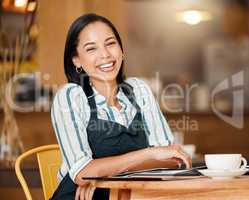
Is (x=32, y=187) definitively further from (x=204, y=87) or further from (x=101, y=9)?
(x=204, y=87)

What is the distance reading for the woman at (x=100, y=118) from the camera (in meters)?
1.83

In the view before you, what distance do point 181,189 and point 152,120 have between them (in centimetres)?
60

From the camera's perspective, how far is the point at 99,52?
2.01 m

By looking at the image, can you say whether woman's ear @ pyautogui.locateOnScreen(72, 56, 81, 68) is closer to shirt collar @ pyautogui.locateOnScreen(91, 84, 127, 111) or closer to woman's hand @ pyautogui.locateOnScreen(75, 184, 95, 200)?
shirt collar @ pyautogui.locateOnScreen(91, 84, 127, 111)

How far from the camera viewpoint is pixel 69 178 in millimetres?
1952

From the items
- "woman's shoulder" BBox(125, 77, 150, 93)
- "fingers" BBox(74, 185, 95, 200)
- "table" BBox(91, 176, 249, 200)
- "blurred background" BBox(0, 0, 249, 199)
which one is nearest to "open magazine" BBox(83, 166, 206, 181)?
"table" BBox(91, 176, 249, 200)

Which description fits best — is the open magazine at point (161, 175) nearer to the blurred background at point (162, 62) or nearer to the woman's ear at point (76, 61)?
the woman's ear at point (76, 61)

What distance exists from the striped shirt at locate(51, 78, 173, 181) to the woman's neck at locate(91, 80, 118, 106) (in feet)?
A: 0.05

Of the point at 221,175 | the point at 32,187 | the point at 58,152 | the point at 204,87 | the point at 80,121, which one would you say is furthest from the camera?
the point at 204,87

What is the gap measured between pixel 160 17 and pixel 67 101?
412 cm

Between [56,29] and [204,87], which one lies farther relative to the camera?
[204,87]

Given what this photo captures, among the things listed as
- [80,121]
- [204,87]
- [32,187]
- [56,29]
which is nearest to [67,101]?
[80,121]

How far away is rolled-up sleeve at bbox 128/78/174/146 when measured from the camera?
6.84 feet

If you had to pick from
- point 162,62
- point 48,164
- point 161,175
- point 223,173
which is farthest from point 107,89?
point 162,62
